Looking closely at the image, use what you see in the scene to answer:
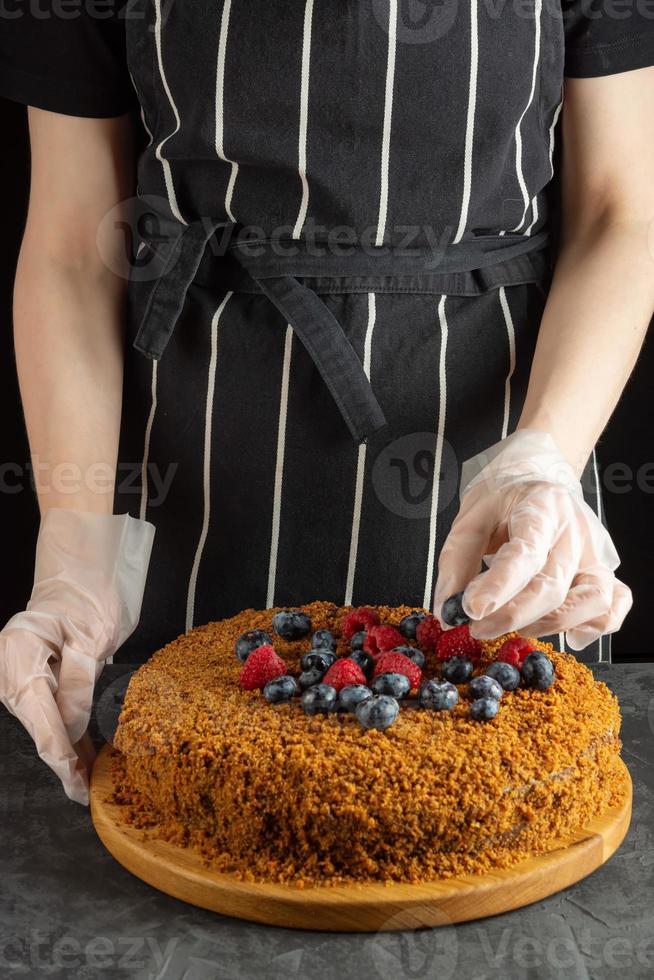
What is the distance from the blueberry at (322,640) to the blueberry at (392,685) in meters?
0.13

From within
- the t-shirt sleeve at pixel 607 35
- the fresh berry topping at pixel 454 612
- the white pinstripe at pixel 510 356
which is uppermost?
the t-shirt sleeve at pixel 607 35

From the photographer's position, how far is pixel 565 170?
1.62 meters

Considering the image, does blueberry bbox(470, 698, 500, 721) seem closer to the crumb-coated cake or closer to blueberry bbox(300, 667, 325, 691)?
the crumb-coated cake

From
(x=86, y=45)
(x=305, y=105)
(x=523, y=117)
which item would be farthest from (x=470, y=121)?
(x=86, y=45)

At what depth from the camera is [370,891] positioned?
1.00m

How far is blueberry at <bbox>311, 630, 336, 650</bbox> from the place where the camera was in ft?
4.19

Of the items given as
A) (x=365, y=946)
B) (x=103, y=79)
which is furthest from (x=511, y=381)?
(x=365, y=946)

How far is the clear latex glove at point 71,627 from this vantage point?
48.8 inches

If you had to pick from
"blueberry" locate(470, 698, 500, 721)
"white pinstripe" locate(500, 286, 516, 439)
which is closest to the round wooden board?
"blueberry" locate(470, 698, 500, 721)

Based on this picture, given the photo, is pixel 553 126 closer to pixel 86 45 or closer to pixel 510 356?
pixel 510 356

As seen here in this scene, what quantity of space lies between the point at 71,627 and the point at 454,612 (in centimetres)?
49

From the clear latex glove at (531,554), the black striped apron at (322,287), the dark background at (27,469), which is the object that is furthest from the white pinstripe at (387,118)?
the dark background at (27,469)

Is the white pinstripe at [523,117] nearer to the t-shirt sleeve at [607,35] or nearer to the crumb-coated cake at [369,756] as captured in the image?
the t-shirt sleeve at [607,35]

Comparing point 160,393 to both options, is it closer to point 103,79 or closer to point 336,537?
point 336,537
